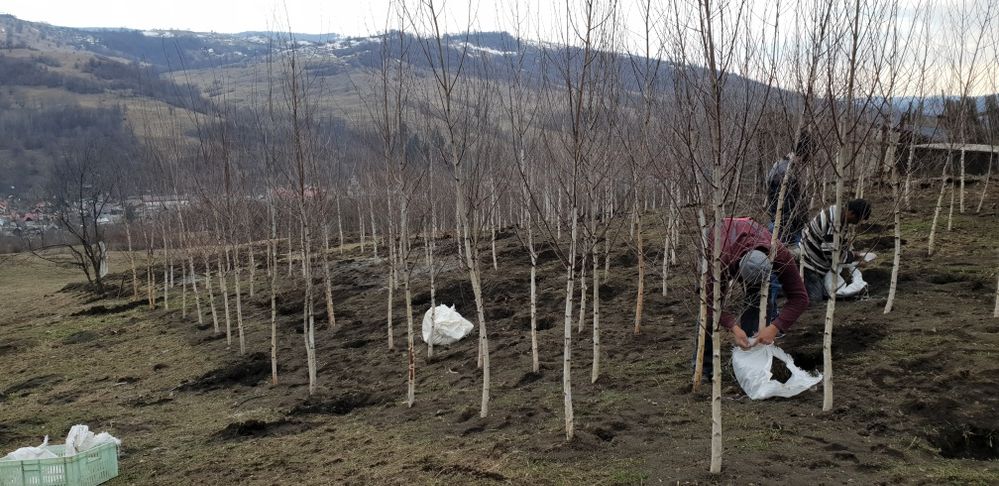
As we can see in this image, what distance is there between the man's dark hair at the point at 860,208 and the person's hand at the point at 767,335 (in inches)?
63.1

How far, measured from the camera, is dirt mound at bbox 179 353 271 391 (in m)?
9.46

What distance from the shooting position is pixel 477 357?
8.11 metres

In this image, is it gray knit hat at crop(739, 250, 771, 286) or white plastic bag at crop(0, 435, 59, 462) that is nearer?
gray knit hat at crop(739, 250, 771, 286)

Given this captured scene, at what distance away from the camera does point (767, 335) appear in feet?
16.6

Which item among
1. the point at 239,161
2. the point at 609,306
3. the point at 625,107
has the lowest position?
the point at 609,306

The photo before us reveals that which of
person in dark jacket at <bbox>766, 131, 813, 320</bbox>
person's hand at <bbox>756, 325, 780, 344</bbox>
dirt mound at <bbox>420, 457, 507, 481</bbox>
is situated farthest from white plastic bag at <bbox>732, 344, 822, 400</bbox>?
dirt mound at <bbox>420, 457, 507, 481</bbox>

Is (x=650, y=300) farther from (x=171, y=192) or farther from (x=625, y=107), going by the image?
(x=171, y=192)

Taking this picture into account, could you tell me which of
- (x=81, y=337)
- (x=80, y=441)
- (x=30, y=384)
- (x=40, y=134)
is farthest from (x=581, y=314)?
(x=40, y=134)

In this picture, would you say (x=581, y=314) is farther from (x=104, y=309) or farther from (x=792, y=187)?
(x=104, y=309)

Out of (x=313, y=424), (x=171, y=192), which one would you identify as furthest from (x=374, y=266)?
(x=313, y=424)

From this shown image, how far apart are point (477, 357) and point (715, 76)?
5.26m

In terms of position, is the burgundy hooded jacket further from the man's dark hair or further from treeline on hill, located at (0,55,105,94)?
treeline on hill, located at (0,55,105,94)

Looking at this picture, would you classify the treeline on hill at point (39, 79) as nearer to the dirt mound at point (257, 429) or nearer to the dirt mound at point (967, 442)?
the dirt mound at point (257, 429)

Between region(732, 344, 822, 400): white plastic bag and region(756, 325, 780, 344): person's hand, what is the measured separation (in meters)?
0.10
